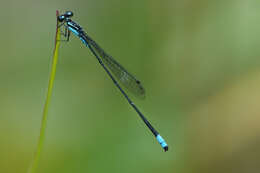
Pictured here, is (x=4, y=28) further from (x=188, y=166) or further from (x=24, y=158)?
(x=188, y=166)

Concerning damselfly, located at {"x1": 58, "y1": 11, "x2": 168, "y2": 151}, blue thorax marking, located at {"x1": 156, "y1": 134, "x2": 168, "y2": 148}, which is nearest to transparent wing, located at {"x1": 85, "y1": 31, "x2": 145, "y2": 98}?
damselfly, located at {"x1": 58, "y1": 11, "x2": 168, "y2": 151}

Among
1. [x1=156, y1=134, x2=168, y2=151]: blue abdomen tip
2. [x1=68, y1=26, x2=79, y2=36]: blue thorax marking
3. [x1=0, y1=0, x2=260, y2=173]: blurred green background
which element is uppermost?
[x1=68, y1=26, x2=79, y2=36]: blue thorax marking

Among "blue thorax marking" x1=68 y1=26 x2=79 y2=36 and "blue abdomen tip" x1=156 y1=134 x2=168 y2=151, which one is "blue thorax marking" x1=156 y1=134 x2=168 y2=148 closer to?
"blue abdomen tip" x1=156 y1=134 x2=168 y2=151

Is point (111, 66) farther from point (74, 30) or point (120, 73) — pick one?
point (74, 30)

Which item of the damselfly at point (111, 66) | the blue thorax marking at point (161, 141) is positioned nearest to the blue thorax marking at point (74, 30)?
the damselfly at point (111, 66)

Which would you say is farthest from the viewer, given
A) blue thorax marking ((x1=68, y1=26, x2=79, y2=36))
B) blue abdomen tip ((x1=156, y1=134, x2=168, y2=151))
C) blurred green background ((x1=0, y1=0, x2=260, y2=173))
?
blue thorax marking ((x1=68, y1=26, x2=79, y2=36))

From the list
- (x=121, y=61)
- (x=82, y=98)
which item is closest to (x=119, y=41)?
(x=121, y=61)

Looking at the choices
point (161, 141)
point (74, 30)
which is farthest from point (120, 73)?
point (161, 141)
